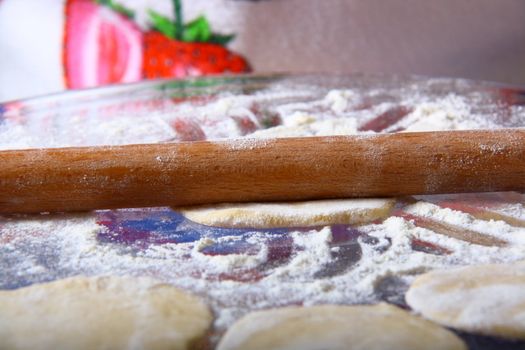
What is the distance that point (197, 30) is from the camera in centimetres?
174

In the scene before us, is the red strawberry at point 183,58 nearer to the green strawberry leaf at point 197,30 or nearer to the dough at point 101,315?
the green strawberry leaf at point 197,30

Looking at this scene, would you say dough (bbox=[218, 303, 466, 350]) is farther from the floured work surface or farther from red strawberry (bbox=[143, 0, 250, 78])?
red strawberry (bbox=[143, 0, 250, 78])

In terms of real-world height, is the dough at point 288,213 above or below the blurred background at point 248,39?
below

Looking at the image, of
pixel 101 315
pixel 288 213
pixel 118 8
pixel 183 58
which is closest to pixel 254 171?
pixel 288 213

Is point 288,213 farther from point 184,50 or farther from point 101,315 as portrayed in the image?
point 184,50

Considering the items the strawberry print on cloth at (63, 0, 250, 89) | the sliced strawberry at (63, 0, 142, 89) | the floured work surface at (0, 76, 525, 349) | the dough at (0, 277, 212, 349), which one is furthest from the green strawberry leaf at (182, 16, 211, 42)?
the dough at (0, 277, 212, 349)

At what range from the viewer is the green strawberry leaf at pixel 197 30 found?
1740 mm

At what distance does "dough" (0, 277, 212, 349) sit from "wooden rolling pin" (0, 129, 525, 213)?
135 mm

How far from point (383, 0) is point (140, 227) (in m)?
1.43

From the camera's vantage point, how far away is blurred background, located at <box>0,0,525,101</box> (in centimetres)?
176

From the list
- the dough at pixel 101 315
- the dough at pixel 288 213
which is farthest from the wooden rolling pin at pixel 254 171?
the dough at pixel 101 315

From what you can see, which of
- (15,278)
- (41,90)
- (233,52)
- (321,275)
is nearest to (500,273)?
(321,275)

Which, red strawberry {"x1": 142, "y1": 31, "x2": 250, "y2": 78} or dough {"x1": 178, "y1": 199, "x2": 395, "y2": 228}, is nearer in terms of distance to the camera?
dough {"x1": 178, "y1": 199, "x2": 395, "y2": 228}

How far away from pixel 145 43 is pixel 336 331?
1492 millimetres
